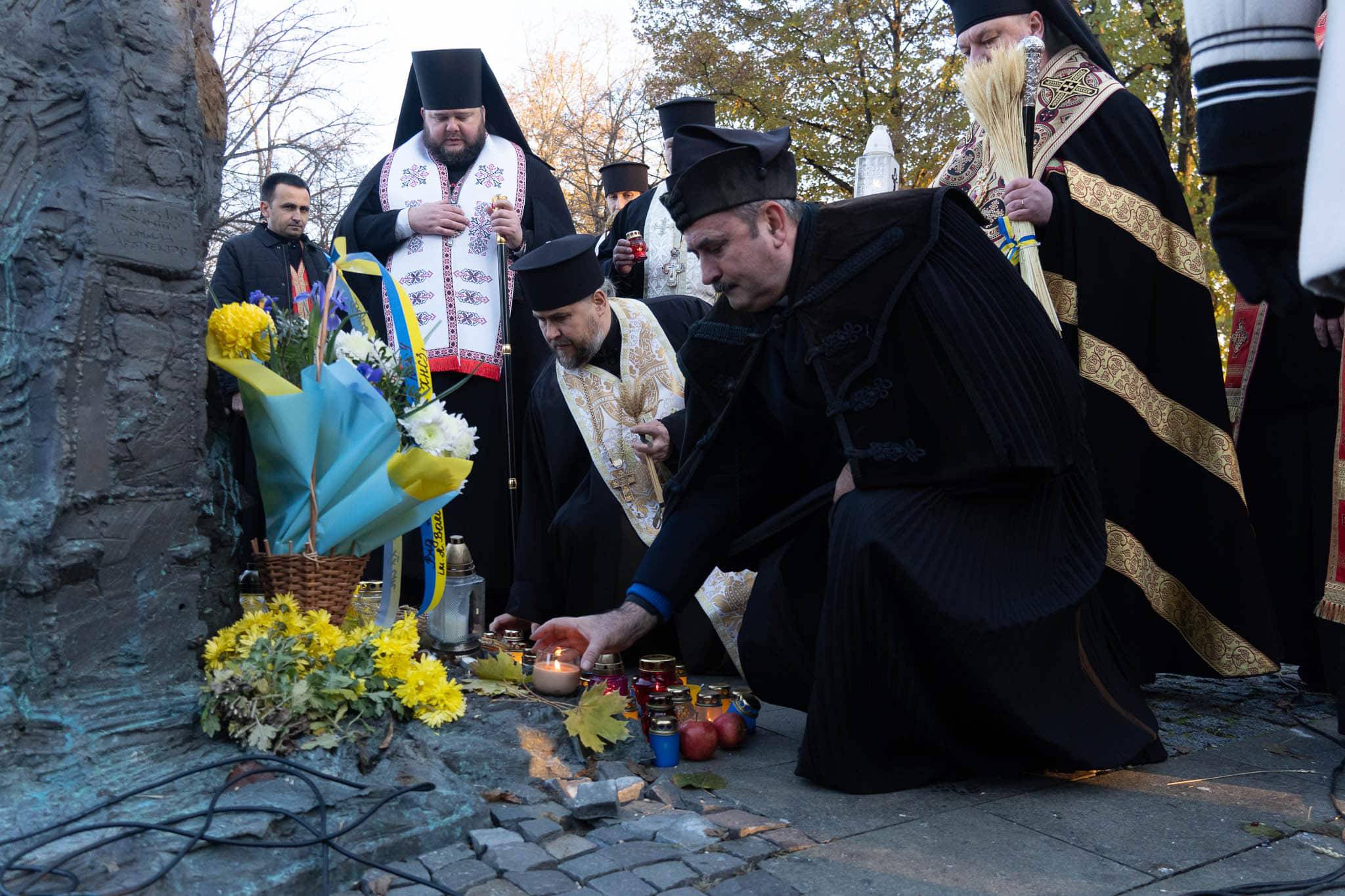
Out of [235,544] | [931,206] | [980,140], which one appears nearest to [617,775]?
[235,544]

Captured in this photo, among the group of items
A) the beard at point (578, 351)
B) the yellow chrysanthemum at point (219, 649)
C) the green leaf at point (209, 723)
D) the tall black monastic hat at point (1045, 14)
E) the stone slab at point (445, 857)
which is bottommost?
the stone slab at point (445, 857)

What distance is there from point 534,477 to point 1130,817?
3283mm

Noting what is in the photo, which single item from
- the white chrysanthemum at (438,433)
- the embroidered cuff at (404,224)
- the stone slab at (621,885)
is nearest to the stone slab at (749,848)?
the stone slab at (621,885)

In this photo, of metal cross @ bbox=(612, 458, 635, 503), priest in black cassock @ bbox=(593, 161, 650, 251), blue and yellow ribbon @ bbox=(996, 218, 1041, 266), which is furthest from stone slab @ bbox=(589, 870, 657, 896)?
priest in black cassock @ bbox=(593, 161, 650, 251)

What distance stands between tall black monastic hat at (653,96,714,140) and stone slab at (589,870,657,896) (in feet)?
18.8

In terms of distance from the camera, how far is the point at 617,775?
3307 millimetres

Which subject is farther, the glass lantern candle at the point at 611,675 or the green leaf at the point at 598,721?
the glass lantern candle at the point at 611,675

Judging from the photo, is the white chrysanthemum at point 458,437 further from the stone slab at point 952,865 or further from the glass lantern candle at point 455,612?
the stone slab at point 952,865

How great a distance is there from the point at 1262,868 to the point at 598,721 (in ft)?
5.60

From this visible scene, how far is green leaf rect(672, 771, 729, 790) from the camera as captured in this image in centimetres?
325

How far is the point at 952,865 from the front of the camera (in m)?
2.72

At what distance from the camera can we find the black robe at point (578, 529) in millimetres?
5027

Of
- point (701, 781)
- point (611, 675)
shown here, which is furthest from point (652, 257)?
point (701, 781)

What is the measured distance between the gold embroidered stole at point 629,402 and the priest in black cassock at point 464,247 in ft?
2.92
